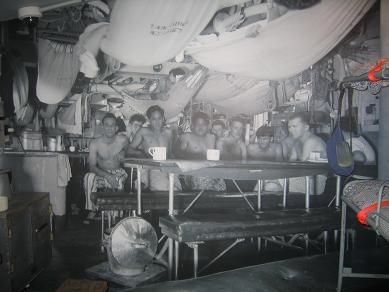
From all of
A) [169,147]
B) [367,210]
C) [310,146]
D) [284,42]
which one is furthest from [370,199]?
[169,147]

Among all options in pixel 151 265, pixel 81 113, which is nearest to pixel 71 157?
pixel 81 113

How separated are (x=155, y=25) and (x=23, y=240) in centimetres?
271

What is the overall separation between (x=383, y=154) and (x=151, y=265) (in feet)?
11.5

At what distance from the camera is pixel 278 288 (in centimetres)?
304

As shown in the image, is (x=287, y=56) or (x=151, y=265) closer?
(x=151, y=265)

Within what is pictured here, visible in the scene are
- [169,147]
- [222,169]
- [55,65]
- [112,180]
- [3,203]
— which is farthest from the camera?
[169,147]

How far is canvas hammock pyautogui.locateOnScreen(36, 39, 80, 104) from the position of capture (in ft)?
16.4

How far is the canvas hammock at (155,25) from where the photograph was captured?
132 inches

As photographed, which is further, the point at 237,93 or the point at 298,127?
the point at 237,93

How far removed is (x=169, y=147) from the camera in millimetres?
6848

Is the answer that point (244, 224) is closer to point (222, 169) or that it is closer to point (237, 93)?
point (222, 169)

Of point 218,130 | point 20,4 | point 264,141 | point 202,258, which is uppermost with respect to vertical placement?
point 20,4

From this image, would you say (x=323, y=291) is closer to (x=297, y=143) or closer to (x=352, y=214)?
(x=352, y=214)

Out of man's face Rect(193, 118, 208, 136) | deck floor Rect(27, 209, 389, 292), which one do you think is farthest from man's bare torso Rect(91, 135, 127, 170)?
man's face Rect(193, 118, 208, 136)
